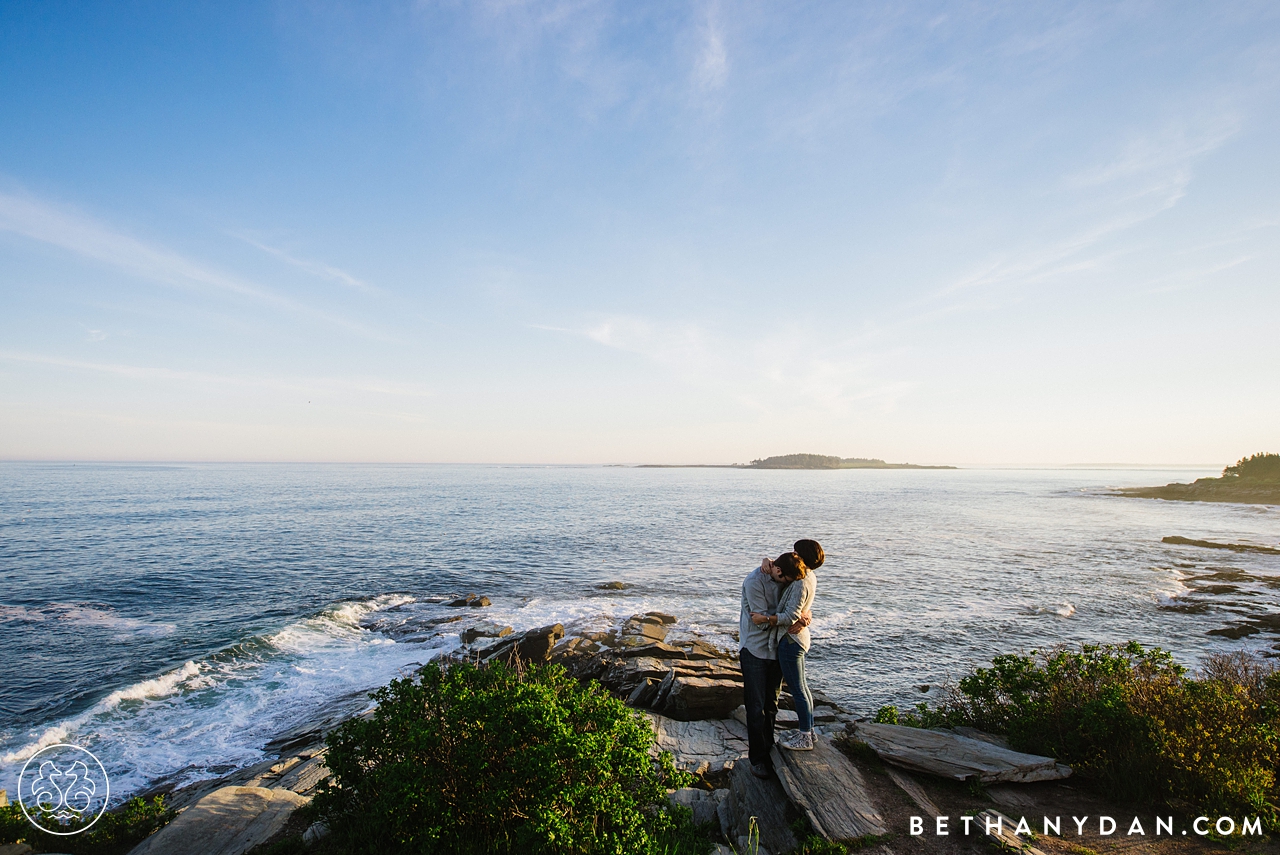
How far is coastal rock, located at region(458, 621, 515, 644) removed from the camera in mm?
21609

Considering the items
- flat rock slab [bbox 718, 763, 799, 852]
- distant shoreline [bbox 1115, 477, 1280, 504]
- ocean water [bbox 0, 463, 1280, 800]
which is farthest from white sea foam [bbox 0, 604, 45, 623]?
distant shoreline [bbox 1115, 477, 1280, 504]

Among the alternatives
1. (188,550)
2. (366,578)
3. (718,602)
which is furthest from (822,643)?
(188,550)

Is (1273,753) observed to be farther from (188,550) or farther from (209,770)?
(188,550)

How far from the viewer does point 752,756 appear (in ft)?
27.5

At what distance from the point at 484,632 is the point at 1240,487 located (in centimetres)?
11982

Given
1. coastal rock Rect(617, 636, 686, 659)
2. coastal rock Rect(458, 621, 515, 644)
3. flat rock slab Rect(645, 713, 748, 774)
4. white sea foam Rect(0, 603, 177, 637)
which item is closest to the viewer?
flat rock slab Rect(645, 713, 748, 774)

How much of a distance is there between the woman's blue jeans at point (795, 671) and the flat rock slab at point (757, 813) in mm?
1076

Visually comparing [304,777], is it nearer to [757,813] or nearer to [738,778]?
[738,778]

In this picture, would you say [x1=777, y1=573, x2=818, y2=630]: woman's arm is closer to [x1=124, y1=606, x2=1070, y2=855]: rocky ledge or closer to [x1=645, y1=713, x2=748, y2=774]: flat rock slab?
[x1=124, y1=606, x2=1070, y2=855]: rocky ledge

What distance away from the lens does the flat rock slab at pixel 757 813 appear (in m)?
7.06

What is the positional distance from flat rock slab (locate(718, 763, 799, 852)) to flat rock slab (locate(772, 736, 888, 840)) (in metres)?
0.22

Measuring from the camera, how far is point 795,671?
8469mm

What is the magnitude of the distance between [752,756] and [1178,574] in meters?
37.8

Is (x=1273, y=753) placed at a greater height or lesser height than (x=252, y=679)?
greater
